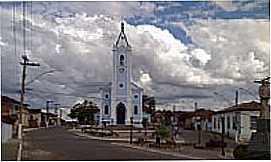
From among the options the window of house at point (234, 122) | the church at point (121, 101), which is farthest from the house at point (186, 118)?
the window of house at point (234, 122)

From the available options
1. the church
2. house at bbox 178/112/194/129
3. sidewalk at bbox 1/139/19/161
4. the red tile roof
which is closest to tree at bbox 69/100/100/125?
the church

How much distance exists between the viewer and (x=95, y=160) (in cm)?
2436

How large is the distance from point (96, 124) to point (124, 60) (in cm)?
1517

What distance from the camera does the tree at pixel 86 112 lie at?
3031 inches

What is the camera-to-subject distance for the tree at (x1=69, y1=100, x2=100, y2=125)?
3031 inches

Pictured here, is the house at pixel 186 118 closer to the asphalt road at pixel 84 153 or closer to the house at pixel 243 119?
the house at pixel 243 119

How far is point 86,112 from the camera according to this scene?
259 feet

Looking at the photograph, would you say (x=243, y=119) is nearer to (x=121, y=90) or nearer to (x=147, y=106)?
(x=121, y=90)

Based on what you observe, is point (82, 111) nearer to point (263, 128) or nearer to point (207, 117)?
point (207, 117)

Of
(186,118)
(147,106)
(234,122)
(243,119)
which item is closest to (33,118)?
(147,106)

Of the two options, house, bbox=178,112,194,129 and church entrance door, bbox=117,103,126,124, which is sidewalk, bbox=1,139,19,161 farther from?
house, bbox=178,112,194,129

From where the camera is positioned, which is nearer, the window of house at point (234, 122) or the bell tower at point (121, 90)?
the window of house at point (234, 122)

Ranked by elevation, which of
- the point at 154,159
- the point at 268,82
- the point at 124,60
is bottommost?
the point at 154,159

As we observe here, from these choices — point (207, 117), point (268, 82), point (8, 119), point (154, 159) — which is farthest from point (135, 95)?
point (268, 82)
